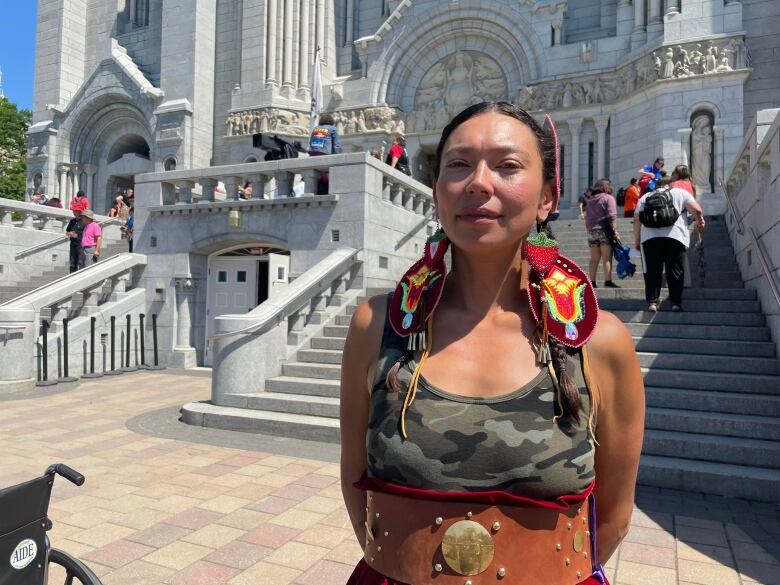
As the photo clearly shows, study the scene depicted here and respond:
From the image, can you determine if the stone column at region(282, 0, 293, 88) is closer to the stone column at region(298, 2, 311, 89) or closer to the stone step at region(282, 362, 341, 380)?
the stone column at region(298, 2, 311, 89)

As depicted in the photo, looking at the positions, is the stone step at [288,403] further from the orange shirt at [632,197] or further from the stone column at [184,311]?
the orange shirt at [632,197]

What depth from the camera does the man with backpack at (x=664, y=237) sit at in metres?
7.34

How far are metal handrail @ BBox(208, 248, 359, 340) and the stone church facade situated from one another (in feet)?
36.1

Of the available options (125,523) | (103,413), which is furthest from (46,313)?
(125,523)

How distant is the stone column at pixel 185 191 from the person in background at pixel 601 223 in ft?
29.1

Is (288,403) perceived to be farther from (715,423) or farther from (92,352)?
(92,352)

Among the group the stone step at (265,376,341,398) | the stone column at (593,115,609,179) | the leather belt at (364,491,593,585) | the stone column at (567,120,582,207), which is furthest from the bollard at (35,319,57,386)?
the stone column at (593,115,609,179)

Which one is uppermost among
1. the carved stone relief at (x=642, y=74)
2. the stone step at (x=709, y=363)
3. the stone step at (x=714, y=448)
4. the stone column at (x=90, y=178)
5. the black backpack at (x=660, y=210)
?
the carved stone relief at (x=642, y=74)

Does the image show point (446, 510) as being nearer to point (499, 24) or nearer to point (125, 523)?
point (125, 523)

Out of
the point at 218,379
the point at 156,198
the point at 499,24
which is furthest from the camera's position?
the point at 499,24

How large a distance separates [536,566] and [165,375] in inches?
464

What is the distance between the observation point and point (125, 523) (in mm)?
4340

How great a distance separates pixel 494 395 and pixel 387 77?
21409mm

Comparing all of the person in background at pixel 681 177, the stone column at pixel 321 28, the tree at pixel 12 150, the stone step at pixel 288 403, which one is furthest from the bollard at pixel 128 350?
the tree at pixel 12 150
